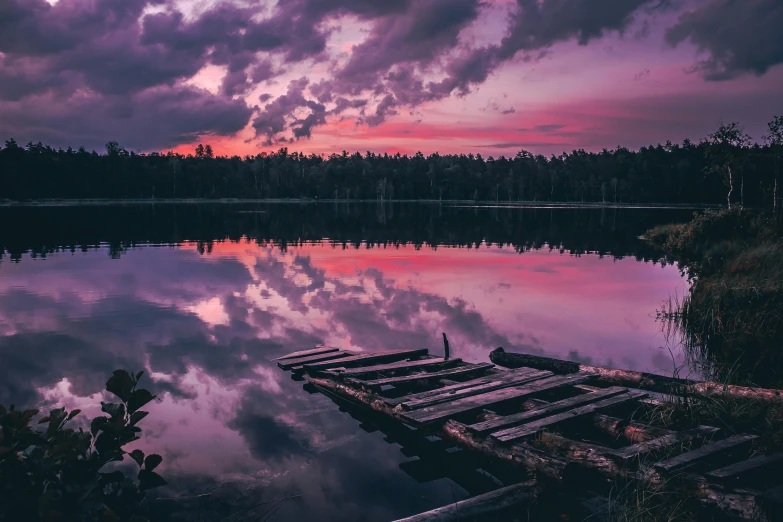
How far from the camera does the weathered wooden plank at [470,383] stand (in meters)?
9.71

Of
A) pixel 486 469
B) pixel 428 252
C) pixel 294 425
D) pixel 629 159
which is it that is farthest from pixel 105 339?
pixel 629 159

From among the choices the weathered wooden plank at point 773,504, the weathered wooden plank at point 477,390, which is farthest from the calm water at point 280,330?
the weathered wooden plank at point 773,504

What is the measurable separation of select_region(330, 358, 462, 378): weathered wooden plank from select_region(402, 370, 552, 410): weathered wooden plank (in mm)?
1807

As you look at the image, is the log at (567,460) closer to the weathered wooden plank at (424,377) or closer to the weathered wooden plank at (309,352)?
the weathered wooden plank at (424,377)

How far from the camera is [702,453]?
681 centimetres

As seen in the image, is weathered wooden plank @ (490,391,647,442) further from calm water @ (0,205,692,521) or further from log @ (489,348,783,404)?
calm water @ (0,205,692,521)

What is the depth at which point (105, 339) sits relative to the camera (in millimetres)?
15625

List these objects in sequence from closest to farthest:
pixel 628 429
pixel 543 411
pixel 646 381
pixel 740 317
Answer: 1. pixel 628 429
2. pixel 543 411
3. pixel 646 381
4. pixel 740 317

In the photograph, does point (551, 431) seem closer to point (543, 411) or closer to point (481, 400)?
point (543, 411)

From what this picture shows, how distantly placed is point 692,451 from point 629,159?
206912 mm

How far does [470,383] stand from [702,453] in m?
4.23

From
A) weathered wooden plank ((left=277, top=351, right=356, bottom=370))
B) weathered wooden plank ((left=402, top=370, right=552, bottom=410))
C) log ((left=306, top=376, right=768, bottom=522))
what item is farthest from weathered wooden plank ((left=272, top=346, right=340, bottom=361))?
log ((left=306, top=376, right=768, bottom=522))

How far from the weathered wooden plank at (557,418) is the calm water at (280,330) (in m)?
1.05

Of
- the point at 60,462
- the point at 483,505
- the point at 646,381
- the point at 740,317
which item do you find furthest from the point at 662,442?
the point at 740,317
